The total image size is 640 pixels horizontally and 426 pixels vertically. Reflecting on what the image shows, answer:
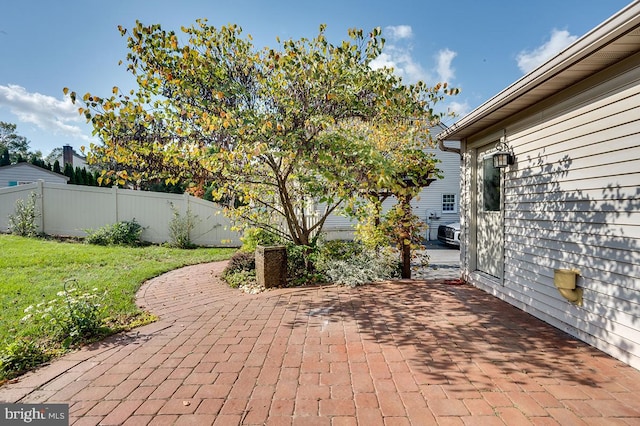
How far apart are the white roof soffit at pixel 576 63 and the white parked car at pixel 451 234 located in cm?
775

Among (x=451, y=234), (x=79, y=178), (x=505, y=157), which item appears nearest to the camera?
(x=505, y=157)

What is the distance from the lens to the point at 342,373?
2.49 metres

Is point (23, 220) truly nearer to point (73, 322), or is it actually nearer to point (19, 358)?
point (73, 322)

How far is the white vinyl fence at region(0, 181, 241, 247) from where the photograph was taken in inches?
393

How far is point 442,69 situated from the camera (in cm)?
673

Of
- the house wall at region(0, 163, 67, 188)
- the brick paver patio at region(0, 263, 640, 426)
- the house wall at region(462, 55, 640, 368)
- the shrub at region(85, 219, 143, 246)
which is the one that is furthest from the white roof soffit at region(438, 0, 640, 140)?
the house wall at region(0, 163, 67, 188)

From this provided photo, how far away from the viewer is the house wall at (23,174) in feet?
66.2

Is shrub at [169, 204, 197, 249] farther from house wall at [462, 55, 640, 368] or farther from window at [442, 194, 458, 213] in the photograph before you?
window at [442, 194, 458, 213]

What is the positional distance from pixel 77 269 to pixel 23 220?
5541 millimetres

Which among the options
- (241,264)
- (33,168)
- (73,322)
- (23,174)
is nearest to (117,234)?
(241,264)

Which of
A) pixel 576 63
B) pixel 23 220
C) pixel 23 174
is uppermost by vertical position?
pixel 23 174

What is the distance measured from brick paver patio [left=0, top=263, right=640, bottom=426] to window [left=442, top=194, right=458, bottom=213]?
37.6ft

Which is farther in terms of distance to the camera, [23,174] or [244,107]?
→ [23,174]

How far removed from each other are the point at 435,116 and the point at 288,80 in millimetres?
2827
